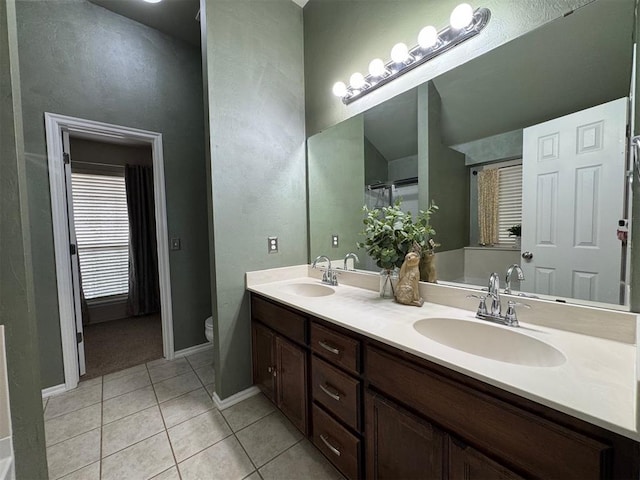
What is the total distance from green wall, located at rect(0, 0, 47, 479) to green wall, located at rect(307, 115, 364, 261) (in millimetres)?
1522

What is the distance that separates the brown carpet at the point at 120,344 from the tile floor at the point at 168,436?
0.84 feet

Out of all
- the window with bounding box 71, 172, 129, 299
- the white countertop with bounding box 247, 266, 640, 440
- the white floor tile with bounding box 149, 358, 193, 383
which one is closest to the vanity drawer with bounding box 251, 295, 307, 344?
the white countertop with bounding box 247, 266, 640, 440

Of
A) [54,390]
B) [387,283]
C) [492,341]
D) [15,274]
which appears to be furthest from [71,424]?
[492,341]

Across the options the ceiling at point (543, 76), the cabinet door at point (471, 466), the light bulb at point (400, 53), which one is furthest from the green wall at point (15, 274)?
the ceiling at point (543, 76)

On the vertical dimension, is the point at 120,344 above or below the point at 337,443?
below

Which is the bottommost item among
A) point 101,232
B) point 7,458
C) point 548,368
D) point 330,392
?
point 330,392

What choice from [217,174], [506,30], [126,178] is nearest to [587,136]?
[506,30]

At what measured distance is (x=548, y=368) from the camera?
2.28 feet

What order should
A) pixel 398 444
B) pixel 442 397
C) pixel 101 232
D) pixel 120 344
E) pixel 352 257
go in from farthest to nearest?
pixel 101 232 < pixel 120 344 < pixel 352 257 < pixel 398 444 < pixel 442 397

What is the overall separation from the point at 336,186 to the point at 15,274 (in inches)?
67.1

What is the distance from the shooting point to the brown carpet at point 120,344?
229 centimetres

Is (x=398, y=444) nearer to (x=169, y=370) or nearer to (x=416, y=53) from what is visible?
(x=416, y=53)

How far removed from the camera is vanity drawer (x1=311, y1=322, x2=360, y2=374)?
1043mm

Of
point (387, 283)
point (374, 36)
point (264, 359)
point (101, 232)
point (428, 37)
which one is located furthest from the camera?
point (101, 232)
